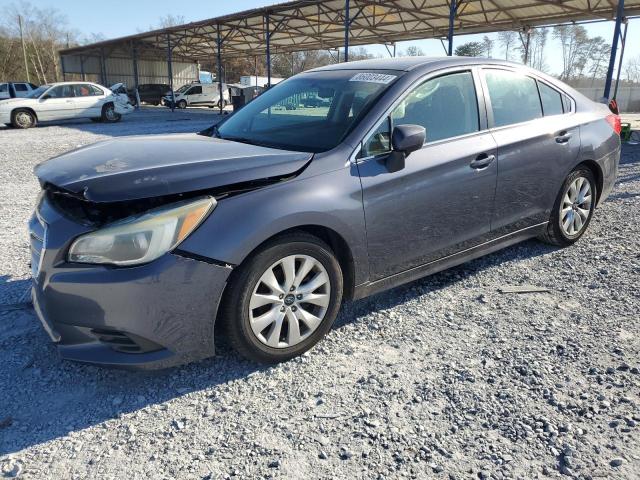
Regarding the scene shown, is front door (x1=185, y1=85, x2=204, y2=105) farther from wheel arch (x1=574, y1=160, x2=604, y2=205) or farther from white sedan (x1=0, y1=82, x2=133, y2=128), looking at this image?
wheel arch (x1=574, y1=160, x2=604, y2=205)

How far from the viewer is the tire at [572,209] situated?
14.3 feet

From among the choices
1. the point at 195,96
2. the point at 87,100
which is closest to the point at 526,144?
the point at 87,100

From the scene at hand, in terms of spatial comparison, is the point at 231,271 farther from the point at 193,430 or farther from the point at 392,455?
the point at 392,455

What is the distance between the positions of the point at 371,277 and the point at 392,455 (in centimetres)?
119

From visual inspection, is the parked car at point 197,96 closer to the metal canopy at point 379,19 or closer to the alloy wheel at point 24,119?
the metal canopy at point 379,19

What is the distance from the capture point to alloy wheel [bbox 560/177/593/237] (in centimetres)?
444

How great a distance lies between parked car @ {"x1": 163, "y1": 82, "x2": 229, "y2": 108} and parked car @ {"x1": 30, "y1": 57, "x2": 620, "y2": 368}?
3386cm

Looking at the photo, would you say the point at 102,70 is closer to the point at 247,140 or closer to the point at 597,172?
the point at 247,140

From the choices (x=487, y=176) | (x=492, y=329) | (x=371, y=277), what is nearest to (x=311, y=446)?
(x=371, y=277)

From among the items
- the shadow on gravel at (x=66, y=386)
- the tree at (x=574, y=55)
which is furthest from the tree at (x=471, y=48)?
the shadow on gravel at (x=66, y=386)

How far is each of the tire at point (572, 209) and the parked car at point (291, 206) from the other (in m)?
0.08

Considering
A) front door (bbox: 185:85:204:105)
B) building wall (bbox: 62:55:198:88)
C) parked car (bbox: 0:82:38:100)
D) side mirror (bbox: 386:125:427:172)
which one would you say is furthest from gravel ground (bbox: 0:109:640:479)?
building wall (bbox: 62:55:198:88)

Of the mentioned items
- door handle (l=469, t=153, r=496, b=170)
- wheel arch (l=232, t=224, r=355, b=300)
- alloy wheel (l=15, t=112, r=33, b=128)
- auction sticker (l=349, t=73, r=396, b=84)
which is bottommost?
wheel arch (l=232, t=224, r=355, b=300)

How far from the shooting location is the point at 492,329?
3.24 metres
